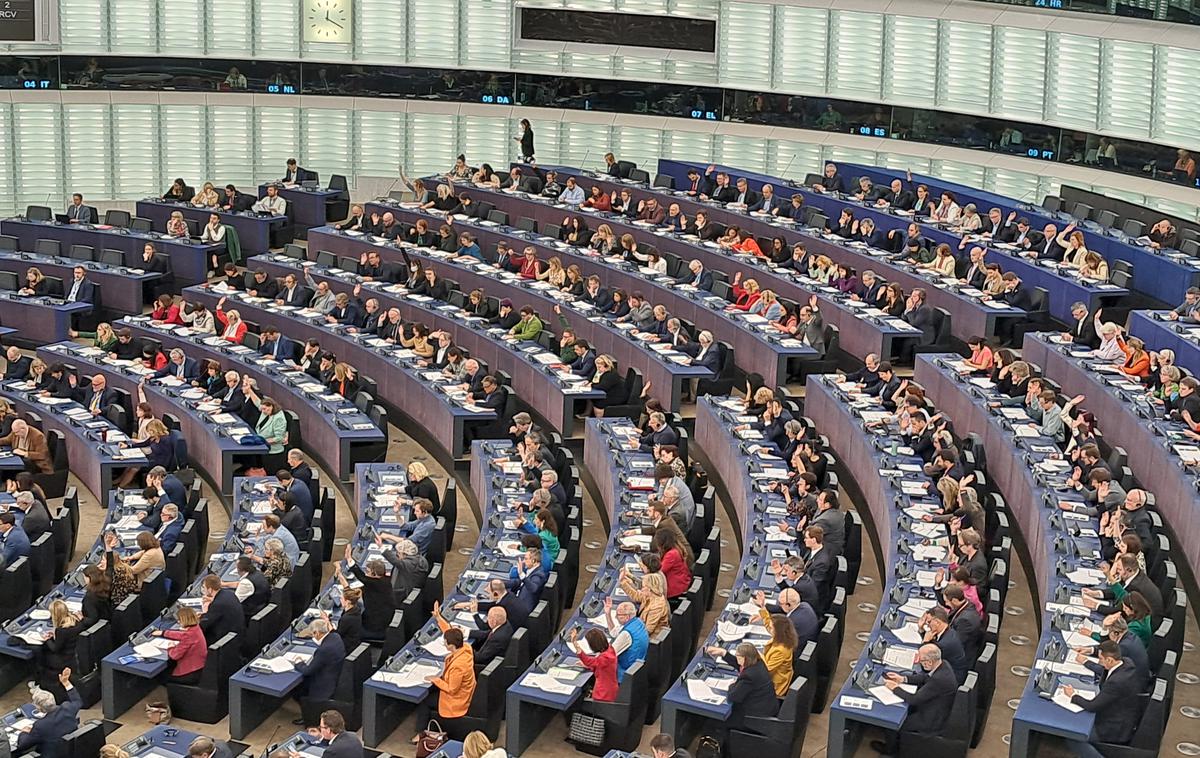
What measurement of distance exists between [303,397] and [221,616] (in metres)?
6.86

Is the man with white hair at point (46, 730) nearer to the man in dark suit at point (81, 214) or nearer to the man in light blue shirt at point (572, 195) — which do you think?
the man in dark suit at point (81, 214)

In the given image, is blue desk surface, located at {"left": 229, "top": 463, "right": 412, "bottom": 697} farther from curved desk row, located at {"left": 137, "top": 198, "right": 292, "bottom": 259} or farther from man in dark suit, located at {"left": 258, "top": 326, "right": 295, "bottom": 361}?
curved desk row, located at {"left": 137, "top": 198, "right": 292, "bottom": 259}

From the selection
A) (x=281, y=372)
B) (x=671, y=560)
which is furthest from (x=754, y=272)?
(x=671, y=560)

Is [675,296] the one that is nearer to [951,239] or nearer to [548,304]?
[548,304]

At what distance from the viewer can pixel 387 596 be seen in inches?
640

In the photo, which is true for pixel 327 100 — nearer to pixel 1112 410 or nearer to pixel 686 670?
pixel 1112 410

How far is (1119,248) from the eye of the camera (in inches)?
998

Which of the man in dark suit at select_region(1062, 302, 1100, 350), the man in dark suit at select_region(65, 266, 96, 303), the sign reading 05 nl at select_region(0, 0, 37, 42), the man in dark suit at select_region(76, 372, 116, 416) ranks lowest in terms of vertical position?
the man in dark suit at select_region(76, 372, 116, 416)

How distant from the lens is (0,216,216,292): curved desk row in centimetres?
2906

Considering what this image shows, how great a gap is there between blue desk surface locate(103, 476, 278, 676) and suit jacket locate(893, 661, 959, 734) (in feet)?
20.9

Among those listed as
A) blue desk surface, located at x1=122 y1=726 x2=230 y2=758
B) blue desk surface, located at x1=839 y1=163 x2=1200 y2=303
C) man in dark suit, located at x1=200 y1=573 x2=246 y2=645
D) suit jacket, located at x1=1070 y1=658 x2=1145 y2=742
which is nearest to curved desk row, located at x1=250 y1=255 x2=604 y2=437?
man in dark suit, located at x1=200 y1=573 x2=246 y2=645

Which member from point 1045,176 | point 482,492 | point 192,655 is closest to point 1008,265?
point 1045,176

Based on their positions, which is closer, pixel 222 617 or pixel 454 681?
pixel 454 681

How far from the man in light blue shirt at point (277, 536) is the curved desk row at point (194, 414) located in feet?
11.9
